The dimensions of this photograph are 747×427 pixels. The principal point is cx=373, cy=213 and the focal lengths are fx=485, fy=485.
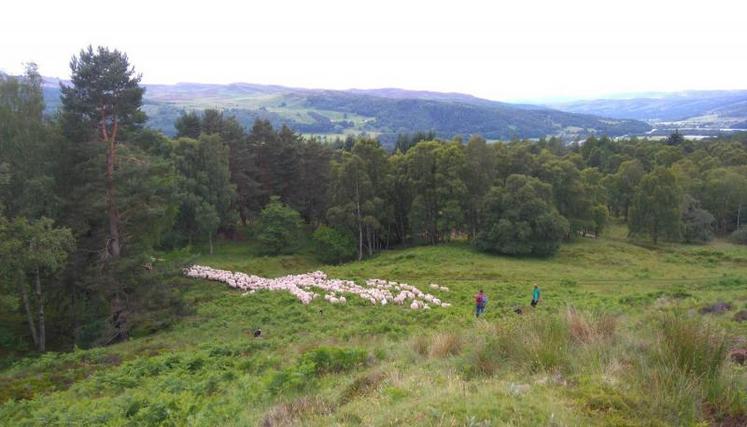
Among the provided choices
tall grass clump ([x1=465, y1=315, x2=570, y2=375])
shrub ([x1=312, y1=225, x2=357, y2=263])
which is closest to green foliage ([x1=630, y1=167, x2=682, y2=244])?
shrub ([x1=312, y1=225, x2=357, y2=263])

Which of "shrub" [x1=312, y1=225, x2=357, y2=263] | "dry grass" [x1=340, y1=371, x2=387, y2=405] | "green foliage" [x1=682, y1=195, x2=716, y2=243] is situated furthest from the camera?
"green foliage" [x1=682, y1=195, x2=716, y2=243]

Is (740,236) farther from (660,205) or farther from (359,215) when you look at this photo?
(359,215)

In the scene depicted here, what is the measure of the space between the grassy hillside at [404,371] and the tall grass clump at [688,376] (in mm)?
21

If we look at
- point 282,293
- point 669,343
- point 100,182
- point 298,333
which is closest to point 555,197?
point 282,293

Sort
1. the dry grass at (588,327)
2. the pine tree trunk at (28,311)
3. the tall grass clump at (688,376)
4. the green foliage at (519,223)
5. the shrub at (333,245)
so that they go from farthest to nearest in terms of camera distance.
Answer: the shrub at (333,245) < the green foliage at (519,223) < the pine tree trunk at (28,311) < the dry grass at (588,327) < the tall grass clump at (688,376)

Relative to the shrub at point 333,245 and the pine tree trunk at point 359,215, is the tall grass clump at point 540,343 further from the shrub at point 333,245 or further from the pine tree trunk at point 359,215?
the shrub at point 333,245

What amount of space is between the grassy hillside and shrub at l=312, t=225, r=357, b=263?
21168mm

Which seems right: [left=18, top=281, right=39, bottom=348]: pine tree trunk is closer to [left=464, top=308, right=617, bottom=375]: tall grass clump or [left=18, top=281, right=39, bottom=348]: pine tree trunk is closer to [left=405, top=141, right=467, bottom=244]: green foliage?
[left=464, top=308, right=617, bottom=375]: tall grass clump

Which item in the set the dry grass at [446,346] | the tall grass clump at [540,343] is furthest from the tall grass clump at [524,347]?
the dry grass at [446,346]

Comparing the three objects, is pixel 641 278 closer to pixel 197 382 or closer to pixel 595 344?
pixel 595 344

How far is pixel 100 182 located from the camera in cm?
2327

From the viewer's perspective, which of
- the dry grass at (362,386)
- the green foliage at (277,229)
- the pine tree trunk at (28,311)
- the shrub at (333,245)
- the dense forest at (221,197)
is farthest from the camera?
the green foliage at (277,229)

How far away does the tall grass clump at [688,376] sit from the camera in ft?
22.2

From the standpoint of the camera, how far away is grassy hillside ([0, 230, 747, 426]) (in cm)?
691
